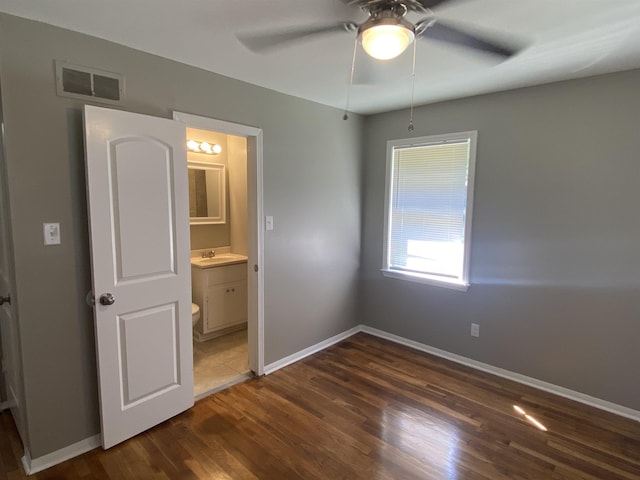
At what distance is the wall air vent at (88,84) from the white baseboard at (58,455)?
1.99 m

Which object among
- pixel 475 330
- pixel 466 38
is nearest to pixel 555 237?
pixel 475 330

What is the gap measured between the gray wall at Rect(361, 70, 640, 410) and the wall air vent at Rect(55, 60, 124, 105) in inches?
100

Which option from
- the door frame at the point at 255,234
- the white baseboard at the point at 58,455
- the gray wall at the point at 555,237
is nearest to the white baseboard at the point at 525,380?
the gray wall at the point at 555,237

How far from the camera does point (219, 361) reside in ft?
10.6

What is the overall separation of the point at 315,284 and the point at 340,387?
100cm

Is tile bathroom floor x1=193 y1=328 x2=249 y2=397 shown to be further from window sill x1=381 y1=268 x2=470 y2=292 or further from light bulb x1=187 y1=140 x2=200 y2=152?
light bulb x1=187 y1=140 x2=200 y2=152

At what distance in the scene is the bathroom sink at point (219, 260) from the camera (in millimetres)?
3581

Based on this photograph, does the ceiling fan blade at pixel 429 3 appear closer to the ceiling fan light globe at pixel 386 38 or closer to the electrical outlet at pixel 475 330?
the ceiling fan light globe at pixel 386 38

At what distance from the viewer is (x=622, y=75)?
2363 millimetres

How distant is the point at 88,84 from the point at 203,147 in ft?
6.38

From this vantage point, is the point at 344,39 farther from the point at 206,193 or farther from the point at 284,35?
the point at 206,193

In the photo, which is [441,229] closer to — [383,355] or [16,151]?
[383,355]

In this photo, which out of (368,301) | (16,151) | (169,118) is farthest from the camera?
(368,301)

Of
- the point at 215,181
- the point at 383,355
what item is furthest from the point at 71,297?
the point at 383,355
